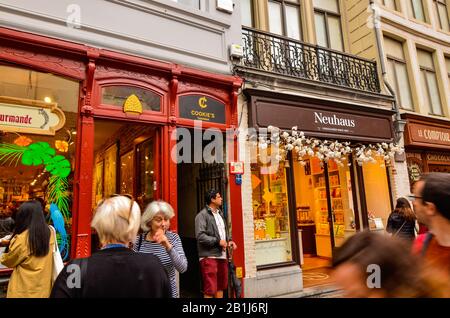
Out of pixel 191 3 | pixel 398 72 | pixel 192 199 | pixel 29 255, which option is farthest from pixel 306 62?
pixel 29 255

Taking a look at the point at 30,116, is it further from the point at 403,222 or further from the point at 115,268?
the point at 403,222

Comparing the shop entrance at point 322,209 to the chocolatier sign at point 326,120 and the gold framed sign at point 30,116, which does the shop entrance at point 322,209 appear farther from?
the gold framed sign at point 30,116

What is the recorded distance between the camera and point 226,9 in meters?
7.23

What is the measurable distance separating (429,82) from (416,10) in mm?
2731

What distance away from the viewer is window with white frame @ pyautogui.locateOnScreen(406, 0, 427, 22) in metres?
11.5

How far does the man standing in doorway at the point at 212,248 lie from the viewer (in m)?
5.16

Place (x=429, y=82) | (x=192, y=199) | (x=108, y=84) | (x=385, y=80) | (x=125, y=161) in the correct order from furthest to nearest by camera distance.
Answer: (x=429, y=82) < (x=385, y=80) < (x=125, y=161) < (x=192, y=199) < (x=108, y=84)

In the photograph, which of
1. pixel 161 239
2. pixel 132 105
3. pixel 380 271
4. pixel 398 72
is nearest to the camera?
pixel 380 271

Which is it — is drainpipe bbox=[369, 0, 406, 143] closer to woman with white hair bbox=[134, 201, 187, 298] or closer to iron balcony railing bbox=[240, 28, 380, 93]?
iron balcony railing bbox=[240, 28, 380, 93]

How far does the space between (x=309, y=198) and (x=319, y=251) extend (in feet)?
5.78

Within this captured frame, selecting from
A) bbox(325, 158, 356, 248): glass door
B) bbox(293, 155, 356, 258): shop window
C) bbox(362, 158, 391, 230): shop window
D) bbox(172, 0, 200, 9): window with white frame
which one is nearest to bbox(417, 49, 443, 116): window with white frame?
bbox(362, 158, 391, 230): shop window

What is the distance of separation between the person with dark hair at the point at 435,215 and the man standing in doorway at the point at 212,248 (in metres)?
3.32

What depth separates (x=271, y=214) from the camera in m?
7.58
